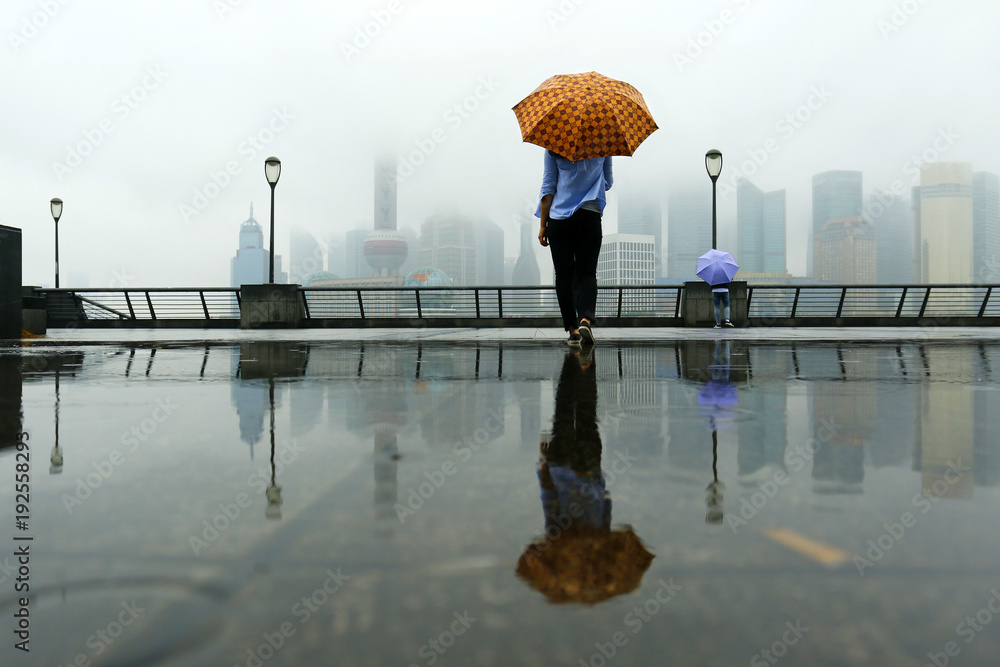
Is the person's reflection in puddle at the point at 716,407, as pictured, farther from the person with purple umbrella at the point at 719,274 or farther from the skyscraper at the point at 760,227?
the skyscraper at the point at 760,227

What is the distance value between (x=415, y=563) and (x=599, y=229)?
6143mm

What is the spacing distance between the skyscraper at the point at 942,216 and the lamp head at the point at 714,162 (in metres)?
87.0

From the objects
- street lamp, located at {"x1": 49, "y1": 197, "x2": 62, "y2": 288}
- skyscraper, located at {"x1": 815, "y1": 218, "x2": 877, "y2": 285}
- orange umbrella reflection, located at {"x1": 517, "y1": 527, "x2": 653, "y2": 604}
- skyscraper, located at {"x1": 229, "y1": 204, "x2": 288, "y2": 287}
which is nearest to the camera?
orange umbrella reflection, located at {"x1": 517, "y1": 527, "x2": 653, "y2": 604}

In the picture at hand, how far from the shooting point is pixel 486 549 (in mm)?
1201

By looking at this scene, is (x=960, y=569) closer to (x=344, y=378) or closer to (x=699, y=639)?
(x=699, y=639)

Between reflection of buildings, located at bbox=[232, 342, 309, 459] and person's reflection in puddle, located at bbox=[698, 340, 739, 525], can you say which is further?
reflection of buildings, located at bbox=[232, 342, 309, 459]

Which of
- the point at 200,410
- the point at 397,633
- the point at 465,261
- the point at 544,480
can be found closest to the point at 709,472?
the point at 544,480

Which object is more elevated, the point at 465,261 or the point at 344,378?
the point at 465,261

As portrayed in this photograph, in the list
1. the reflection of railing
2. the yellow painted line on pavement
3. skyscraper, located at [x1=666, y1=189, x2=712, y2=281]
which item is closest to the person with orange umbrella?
the yellow painted line on pavement

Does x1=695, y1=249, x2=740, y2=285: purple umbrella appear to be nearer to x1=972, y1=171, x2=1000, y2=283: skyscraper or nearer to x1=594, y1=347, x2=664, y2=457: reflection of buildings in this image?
x1=594, y1=347, x2=664, y2=457: reflection of buildings

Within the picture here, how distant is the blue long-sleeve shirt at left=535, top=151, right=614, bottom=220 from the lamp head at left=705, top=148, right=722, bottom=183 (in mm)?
14574

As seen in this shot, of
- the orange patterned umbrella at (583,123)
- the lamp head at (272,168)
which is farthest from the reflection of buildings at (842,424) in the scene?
the lamp head at (272,168)

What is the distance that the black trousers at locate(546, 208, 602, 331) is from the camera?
6.95 meters

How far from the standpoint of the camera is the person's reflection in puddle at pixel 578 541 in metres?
1.06
